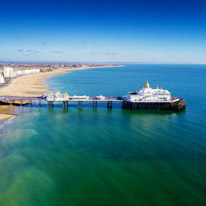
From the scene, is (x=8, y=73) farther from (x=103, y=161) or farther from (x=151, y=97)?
(x=103, y=161)

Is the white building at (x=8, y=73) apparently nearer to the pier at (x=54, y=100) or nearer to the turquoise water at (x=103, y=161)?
the pier at (x=54, y=100)

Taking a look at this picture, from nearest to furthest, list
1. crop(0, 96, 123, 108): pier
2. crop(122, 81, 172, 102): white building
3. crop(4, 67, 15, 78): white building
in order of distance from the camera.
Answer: crop(122, 81, 172, 102): white building → crop(0, 96, 123, 108): pier → crop(4, 67, 15, 78): white building

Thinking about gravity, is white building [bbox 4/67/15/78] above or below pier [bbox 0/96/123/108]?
above

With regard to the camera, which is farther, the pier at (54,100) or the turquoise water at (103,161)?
the pier at (54,100)

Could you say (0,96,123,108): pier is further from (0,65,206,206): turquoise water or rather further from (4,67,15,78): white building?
(4,67,15,78): white building

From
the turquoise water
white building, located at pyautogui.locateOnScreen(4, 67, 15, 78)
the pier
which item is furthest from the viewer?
white building, located at pyautogui.locateOnScreen(4, 67, 15, 78)

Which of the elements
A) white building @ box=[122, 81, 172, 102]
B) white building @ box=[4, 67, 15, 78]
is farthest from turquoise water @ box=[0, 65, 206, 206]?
white building @ box=[4, 67, 15, 78]

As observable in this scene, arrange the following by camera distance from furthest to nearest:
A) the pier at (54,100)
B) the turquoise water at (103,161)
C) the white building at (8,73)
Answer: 1. the white building at (8,73)
2. the pier at (54,100)
3. the turquoise water at (103,161)

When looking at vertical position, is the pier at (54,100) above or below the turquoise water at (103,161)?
above

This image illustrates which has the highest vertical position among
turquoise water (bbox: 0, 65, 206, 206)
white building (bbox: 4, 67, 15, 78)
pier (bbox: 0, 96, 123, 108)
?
white building (bbox: 4, 67, 15, 78)

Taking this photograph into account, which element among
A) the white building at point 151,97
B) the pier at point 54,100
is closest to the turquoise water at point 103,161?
the white building at point 151,97
